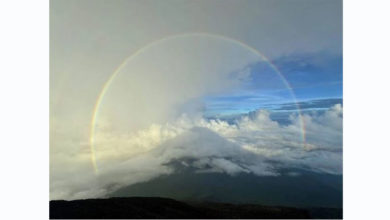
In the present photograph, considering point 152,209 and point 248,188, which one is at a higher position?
point 248,188

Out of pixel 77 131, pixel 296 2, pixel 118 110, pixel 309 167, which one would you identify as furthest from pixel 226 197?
pixel 296 2

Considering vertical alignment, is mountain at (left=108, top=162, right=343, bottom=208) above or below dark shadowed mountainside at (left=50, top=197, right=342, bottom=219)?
above

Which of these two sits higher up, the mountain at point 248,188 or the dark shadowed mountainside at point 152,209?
the mountain at point 248,188

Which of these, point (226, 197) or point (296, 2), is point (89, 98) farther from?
point (296, 2)

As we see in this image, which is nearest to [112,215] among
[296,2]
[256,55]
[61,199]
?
[61,199]

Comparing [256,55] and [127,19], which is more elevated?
[127,19]

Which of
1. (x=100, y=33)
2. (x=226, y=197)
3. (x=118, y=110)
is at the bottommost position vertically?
(x=226, y=197)
